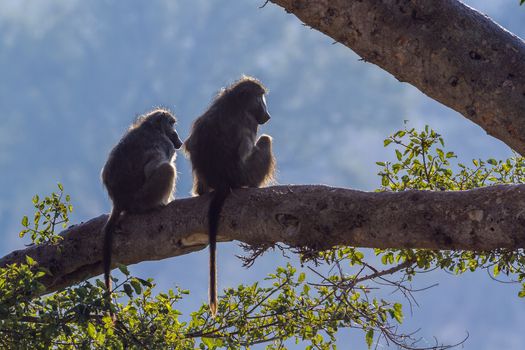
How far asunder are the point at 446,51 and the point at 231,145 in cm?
317

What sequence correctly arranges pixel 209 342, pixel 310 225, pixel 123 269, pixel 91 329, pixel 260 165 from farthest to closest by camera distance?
1. pixel 260 165
2. pixel 209 342
3. pixel 310 225
4. pixel 123 269
5. pixel 91 329

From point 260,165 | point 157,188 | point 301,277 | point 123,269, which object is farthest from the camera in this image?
point 260,165

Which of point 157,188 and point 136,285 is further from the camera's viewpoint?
point 157,188

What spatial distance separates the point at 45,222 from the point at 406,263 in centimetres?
318

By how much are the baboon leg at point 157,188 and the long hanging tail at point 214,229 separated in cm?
86

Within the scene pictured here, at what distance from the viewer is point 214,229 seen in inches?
253

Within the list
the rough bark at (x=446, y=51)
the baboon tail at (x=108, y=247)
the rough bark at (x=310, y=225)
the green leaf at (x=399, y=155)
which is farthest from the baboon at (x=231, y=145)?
the rough bark at (x=446, y=51)

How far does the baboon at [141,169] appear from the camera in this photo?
7328 millimetres

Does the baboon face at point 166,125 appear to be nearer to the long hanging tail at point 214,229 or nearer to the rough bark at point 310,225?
the rough bark at point 310,225

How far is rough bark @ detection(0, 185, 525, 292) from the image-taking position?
5129 mm

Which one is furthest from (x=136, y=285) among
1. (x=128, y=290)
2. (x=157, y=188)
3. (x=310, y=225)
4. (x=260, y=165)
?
(x=260, y=165)

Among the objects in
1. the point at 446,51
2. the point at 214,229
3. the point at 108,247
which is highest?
the point at 108,247

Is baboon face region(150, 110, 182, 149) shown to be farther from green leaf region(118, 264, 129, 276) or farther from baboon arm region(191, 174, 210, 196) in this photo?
green leaf region(118, 264, 129, 276)

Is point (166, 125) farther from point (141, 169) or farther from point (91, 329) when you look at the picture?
point (91, 329)
